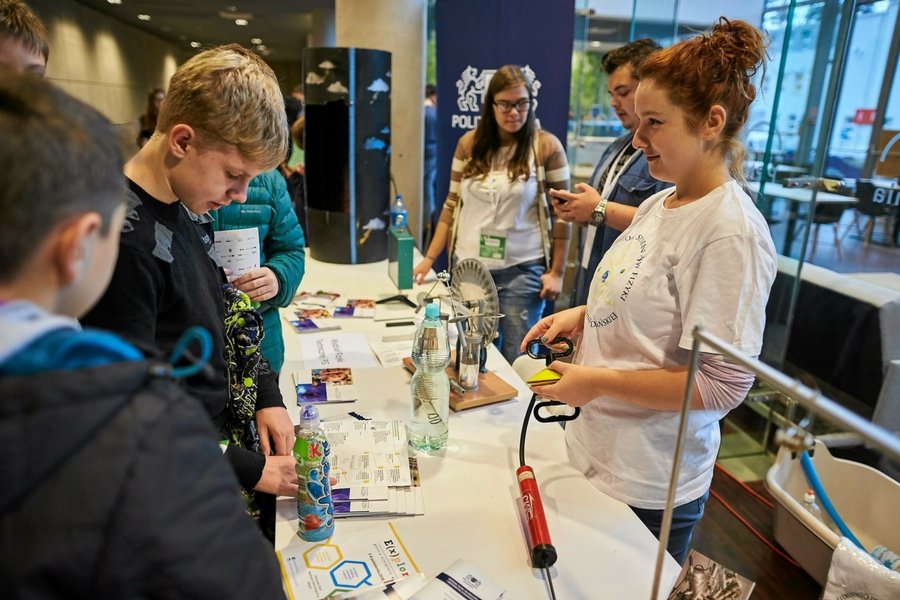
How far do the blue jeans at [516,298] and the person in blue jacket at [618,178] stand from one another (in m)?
0.35

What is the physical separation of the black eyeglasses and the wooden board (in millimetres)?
1144

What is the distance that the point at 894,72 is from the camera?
2.85 metres

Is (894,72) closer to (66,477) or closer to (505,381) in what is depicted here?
(505,381)

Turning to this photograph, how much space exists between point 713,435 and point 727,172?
0.49 meters

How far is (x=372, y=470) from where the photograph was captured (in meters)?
1.16

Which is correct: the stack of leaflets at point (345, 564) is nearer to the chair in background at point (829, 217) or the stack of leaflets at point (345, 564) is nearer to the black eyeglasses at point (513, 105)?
the black eyeglasses at point (513, 105)

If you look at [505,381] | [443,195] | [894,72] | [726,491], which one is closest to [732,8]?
[894,72]

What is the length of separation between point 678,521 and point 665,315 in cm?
41

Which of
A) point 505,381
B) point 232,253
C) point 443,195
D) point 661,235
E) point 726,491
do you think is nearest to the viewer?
point 661,235

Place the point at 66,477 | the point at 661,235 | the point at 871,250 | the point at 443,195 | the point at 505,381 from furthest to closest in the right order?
the point at 443,195, the point at 871,250, the point at 505,381, the point at 661,235, the point at 66,477

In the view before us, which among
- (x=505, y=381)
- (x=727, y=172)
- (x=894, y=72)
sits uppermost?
(x=894, y=72)

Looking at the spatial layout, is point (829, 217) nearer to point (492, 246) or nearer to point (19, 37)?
point (492, 246)

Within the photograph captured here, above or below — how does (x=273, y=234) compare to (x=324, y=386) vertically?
above

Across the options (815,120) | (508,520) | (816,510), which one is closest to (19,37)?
(508,520)
